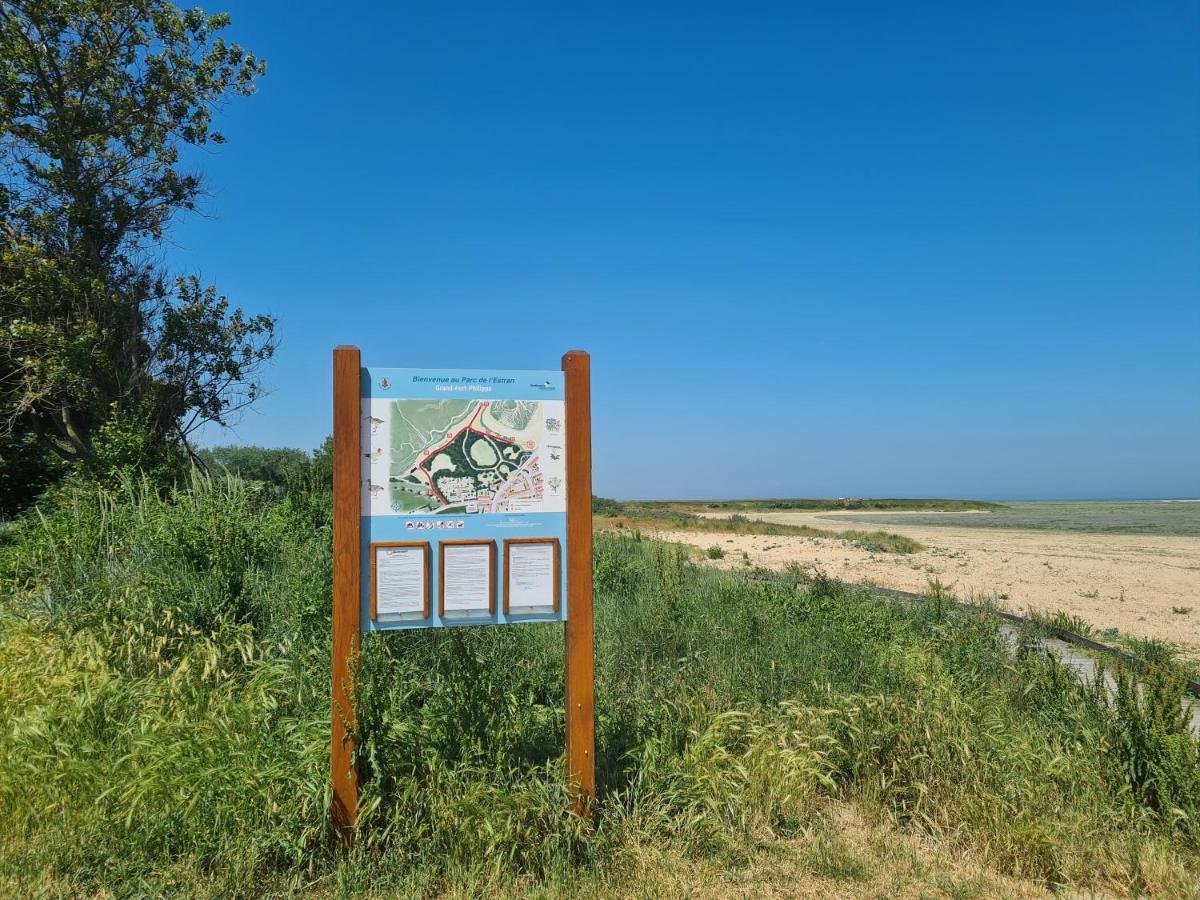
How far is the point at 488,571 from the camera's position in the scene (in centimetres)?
357

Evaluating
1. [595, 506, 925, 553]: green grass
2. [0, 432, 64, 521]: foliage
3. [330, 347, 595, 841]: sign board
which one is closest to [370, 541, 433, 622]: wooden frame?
[330, 347, 595, 841]: sign board

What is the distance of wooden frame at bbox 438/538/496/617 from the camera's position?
139 inches

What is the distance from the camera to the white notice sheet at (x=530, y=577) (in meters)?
3.61

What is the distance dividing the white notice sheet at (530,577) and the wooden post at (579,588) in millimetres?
108

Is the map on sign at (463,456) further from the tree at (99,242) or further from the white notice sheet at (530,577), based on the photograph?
the tree at (99,242)

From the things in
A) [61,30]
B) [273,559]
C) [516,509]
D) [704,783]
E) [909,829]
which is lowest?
[909,829]

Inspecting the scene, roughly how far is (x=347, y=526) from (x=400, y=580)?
37cm

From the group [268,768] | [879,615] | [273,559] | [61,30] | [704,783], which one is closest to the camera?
[268,768]

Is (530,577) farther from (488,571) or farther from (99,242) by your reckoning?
(99,242)

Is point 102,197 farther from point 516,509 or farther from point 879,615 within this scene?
point 879,615

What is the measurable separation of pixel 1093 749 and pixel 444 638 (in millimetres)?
4493

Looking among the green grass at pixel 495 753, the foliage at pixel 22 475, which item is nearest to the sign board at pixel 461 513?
the green grass at pixel 495 753

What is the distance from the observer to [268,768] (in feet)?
11.0

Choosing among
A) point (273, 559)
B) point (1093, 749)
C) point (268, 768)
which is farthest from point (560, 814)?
point (273, 559)
